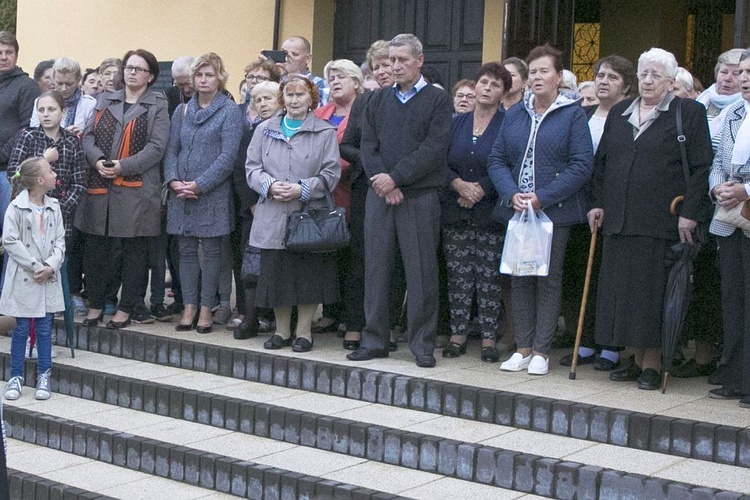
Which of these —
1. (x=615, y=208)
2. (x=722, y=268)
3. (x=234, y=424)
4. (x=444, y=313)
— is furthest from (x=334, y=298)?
(x=722, y=268)

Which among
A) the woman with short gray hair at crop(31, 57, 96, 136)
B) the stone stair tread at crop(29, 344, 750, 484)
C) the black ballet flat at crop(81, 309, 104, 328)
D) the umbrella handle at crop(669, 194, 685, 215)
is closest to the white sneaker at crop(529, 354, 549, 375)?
the stone stair tread at crop(29, 344, 750, 484)

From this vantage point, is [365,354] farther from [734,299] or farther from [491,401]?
[734,299]

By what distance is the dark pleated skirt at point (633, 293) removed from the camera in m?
6.57

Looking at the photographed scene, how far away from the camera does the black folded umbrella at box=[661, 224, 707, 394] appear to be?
20.8 feet

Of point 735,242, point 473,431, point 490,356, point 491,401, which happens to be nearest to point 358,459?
point 473,431

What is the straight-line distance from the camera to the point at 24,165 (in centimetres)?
733

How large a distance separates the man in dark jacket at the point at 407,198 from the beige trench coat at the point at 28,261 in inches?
74.9

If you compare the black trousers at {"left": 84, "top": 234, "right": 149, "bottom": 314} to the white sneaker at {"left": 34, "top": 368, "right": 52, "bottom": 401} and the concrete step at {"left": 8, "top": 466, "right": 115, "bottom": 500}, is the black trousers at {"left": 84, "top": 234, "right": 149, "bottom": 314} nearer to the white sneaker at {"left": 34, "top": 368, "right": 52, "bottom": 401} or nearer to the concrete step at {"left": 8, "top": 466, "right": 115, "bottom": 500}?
the white sneaker at {"left": 34, "top": 368, "right": 52, "bottom": 401}

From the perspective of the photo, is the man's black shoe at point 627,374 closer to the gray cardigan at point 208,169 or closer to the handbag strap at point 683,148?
the handbag strap at point 683,148

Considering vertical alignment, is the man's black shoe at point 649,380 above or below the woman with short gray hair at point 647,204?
below

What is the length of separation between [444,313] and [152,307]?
7.89 ft

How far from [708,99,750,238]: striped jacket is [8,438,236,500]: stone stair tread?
295cm

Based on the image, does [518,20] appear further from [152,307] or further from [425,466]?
[425,466]

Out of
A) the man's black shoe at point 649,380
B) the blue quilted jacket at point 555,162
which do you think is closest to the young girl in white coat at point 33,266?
Result: the blue quilted jacket at point 555,162
